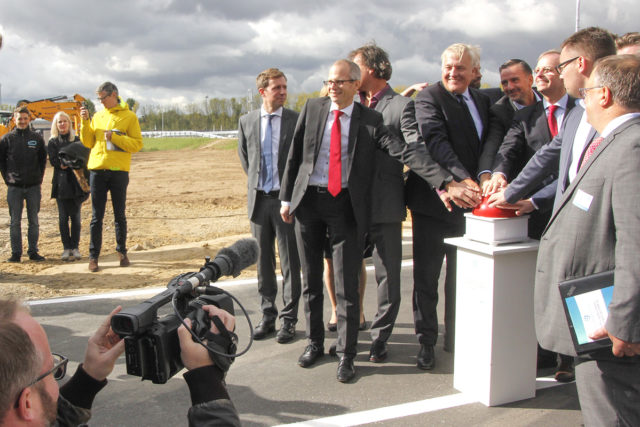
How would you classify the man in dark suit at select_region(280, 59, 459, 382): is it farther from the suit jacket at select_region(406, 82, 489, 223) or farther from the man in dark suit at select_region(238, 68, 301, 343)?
the man in dark suit at select_region(238, 68, 301, 343)

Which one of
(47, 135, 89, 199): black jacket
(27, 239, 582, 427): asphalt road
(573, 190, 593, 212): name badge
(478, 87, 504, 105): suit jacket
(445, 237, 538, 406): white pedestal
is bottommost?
(27, 239, 582, 427): asphalt road

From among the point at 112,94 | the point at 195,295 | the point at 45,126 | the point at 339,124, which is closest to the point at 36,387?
the point at 195,295

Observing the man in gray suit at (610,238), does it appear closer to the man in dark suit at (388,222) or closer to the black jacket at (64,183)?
the man in dark suit at (388,222)

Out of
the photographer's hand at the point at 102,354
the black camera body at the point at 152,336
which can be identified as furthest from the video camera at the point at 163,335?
the photographer's hand at the point at 102,354

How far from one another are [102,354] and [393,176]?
118 inches

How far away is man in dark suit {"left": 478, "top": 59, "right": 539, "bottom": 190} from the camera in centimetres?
439

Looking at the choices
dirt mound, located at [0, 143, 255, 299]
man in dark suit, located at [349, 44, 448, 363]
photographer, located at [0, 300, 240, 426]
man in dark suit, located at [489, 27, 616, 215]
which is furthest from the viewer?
dirt mound, located at [0, 143, 255, 299]

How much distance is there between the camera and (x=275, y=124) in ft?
17.7

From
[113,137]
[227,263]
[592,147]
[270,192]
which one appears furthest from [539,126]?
[113,137]

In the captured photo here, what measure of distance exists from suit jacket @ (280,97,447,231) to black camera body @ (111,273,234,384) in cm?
258

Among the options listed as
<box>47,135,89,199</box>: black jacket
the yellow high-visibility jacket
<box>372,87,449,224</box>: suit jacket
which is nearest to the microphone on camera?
<box>372,87,449,224</box>: suit jacket

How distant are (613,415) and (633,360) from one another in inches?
9.6

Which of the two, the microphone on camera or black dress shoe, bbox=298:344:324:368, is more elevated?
the microphone on camera

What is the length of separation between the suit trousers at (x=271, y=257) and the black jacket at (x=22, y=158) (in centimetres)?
466
